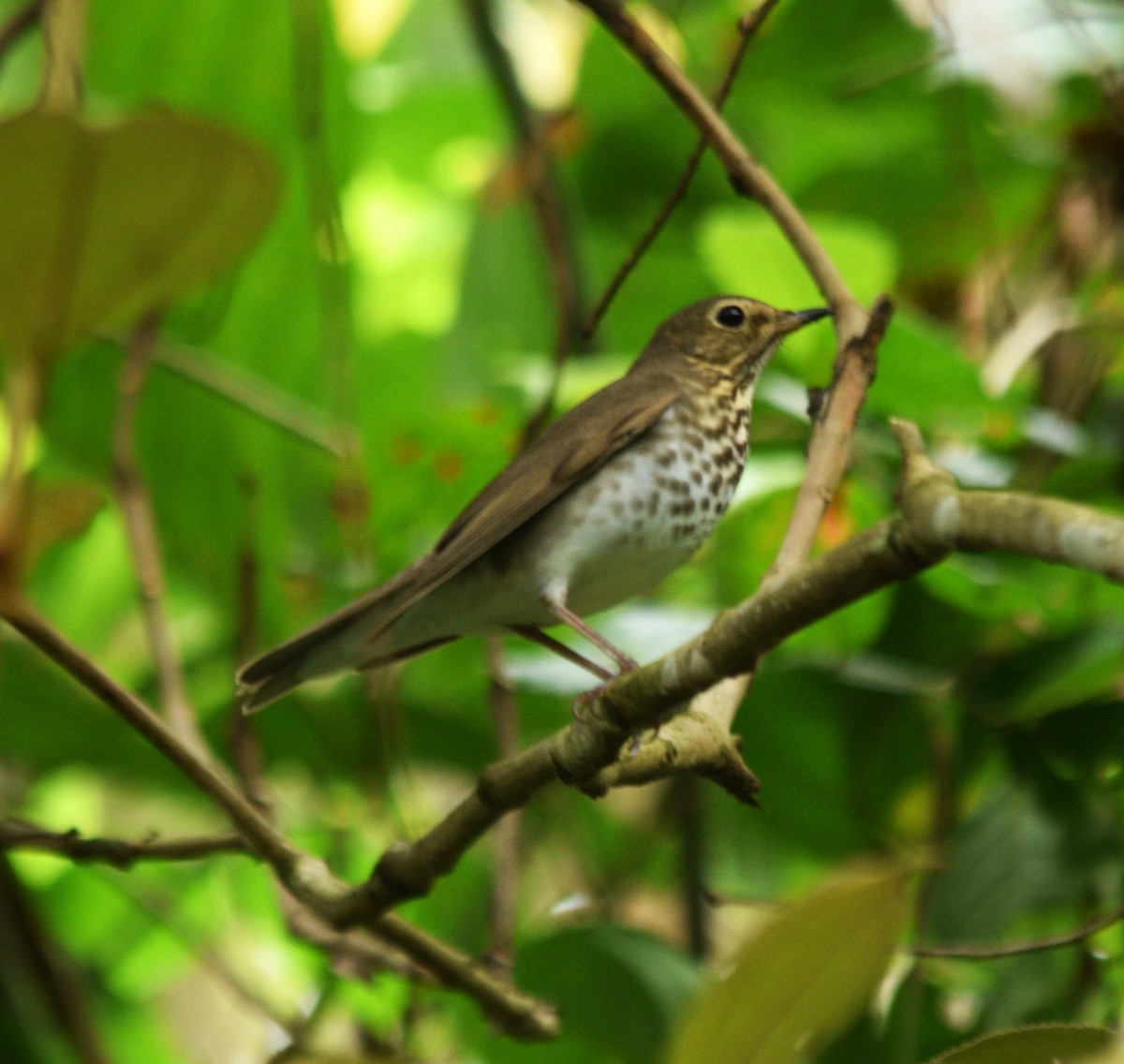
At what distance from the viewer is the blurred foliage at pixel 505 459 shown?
287 cm

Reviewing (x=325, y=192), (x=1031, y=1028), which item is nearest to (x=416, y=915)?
(x=325, y=192)

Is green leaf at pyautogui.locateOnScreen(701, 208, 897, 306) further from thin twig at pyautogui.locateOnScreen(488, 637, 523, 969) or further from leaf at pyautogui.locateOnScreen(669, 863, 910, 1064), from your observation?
leaf at pyautogui.locateOnScreen(669, 863, 910, 1064)

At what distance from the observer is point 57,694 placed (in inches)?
127

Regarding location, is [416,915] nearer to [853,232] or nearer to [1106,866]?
[1106,866]

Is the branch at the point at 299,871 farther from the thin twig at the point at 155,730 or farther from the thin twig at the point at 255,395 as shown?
the thin twig at the point at 255,395

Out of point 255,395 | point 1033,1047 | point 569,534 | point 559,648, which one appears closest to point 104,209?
point 1033,1047

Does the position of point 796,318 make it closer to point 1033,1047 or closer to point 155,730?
point 155,730

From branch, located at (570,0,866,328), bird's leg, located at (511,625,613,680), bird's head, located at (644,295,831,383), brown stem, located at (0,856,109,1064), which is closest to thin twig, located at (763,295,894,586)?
branch, located at (570,0,866,328)

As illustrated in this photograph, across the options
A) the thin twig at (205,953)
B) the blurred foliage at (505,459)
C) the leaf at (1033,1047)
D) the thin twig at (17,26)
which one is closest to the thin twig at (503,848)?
the blurred foliage at (505,459)

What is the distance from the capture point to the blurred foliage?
2873 mm

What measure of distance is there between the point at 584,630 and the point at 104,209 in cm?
178

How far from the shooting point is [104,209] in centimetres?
116

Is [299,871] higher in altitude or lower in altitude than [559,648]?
higher

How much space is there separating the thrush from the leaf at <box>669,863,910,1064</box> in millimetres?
1480
